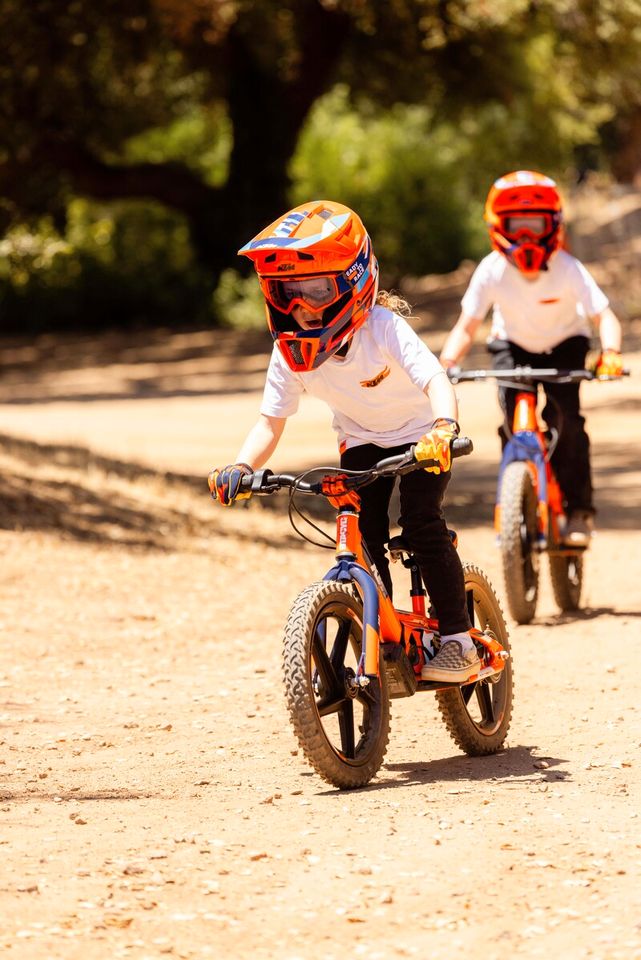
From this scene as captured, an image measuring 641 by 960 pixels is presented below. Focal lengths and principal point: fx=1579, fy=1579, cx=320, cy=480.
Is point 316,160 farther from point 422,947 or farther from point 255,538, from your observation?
point 422,947

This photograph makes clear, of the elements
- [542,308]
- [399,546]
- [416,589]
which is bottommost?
[416,589]

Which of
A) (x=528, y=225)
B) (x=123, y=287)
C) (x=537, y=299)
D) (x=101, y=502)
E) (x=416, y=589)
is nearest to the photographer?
(x=416, y=589)

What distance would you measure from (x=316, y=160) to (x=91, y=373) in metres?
10.3

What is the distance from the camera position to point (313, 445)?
1800cm

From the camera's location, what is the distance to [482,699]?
602cm

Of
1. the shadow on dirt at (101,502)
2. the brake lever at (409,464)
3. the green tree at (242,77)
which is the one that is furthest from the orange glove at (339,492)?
the green tree at (242,77)

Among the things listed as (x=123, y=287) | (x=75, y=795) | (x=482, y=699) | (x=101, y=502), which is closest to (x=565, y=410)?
(x=482, y=699)

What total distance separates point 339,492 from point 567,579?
392 cm

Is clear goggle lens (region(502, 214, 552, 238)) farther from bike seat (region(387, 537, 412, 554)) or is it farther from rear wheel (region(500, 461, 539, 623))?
bike seat (region(387, 537, 412, 554))

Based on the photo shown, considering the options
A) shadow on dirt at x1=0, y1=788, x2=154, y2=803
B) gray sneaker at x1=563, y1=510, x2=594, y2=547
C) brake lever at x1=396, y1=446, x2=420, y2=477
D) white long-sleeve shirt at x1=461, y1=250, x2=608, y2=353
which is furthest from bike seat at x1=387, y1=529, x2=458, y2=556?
gray sneaker at x1=563, y1=510, x2=594, y2=547

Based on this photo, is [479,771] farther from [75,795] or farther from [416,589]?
[75,795]

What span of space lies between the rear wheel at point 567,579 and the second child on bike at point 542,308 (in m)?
0.17

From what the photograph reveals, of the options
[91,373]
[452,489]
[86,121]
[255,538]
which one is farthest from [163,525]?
[86,121]

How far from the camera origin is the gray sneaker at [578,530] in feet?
28.6
